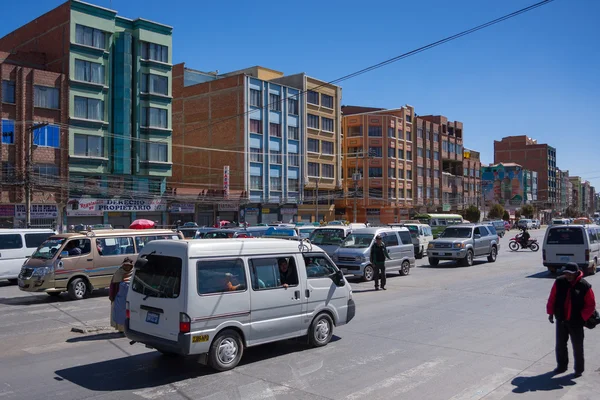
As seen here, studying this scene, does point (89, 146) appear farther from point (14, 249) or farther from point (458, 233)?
point (458, 233)

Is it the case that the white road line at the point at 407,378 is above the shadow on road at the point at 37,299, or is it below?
above

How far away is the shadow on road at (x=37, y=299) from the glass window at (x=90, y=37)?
30251 millimetres

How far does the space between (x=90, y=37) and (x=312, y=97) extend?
27.5 metres

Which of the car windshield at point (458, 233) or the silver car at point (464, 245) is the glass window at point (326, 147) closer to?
the silver car at point (464, 245)

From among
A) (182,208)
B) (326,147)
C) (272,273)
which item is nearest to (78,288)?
(272,273)

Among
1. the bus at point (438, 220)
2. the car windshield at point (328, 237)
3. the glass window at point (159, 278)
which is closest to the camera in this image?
the glass window at point (159, 278)

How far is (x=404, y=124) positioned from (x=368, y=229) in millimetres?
58338

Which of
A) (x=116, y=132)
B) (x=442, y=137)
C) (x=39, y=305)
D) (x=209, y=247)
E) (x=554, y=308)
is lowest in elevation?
(x=39, y=305)

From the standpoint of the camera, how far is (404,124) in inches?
3034

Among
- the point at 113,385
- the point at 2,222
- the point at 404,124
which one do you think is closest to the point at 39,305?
the point at 113,385

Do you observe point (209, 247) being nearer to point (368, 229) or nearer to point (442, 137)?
point (368, 229)

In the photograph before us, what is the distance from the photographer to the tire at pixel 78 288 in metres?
15.9

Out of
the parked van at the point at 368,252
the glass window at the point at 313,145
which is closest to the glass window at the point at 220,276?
the parked van at the point at 368,252

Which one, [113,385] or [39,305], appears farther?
[39,305]
